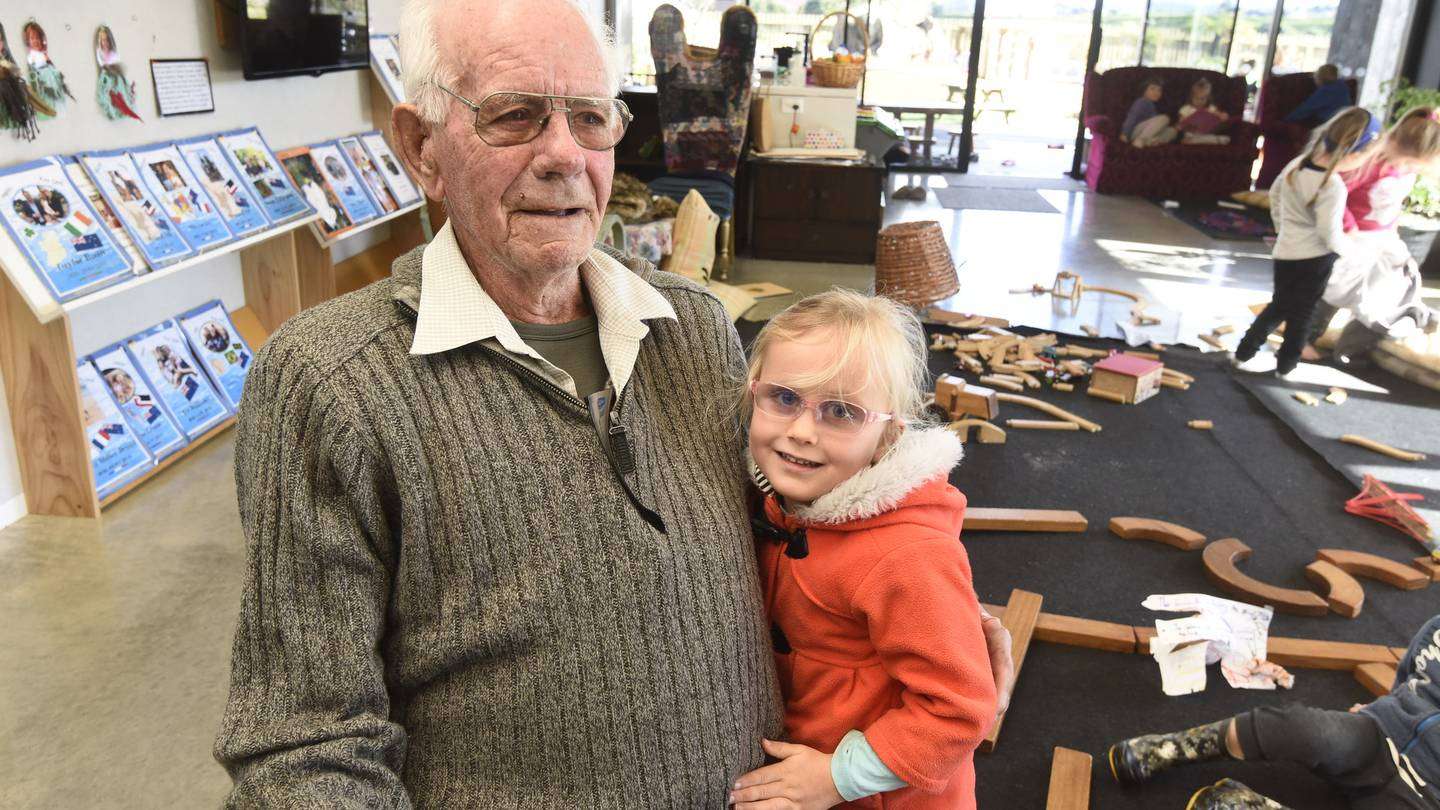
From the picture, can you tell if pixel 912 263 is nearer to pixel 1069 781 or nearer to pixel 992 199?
pixel 1069 781

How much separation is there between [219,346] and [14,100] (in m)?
1.32

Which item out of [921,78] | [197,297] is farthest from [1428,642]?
[921,78]

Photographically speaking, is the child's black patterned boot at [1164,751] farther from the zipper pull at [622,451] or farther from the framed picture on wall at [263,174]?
the framed picture on wall at [263,174]

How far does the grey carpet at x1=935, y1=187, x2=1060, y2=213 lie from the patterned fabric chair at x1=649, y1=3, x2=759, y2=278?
3832 millimetres

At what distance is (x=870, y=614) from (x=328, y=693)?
664 mm

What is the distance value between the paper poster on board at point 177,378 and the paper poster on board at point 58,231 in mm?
594

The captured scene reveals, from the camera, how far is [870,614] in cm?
137

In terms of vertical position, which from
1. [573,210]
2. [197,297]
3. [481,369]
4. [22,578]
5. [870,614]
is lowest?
[22,578]

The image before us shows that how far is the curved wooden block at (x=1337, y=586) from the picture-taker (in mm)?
3230

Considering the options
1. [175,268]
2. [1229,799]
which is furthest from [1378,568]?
[175,268]

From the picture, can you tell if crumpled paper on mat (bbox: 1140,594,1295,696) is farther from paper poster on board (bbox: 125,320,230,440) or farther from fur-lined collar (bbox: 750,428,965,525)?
paper poster on board (bbox: 125,320,230,440)

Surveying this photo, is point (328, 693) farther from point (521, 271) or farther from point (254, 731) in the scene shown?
point (521, 271)

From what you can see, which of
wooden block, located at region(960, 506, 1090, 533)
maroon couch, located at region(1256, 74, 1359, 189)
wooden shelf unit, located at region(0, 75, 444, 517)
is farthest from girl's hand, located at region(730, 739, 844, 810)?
maroon couch, located at region(1256, 74, 1359, 189)

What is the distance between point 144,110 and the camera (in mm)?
3986
